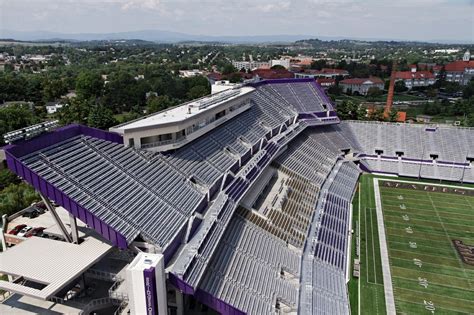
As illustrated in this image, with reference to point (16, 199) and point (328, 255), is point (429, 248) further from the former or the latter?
point (16, 199)

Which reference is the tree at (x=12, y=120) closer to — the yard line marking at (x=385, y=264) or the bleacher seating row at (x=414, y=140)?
the bleacher seating row at (x=414, y=140)

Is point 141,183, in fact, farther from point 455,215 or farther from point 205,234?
point 455,215

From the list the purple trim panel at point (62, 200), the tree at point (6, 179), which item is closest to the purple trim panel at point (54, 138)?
the purple trim panel at point (62, 200)

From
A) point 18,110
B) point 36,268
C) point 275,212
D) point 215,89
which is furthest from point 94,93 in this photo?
point 36,268

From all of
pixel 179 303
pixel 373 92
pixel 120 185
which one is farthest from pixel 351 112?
pixel 373 92

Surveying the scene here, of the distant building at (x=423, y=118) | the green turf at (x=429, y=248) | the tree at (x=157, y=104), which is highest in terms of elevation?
the tree at (x=157, y=104)

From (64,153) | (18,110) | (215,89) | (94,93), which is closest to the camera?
(64,153)

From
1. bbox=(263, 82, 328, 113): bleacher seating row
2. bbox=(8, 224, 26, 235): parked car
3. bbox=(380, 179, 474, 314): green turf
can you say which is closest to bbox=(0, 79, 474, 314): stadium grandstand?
bbox=(380, 179, 474, 314): green turf
